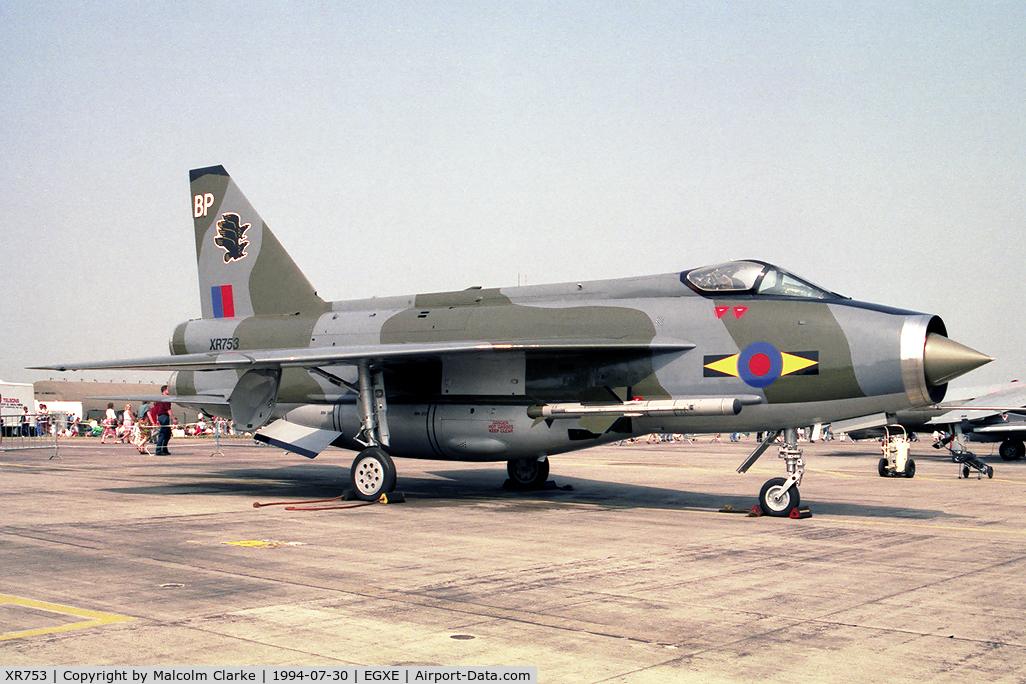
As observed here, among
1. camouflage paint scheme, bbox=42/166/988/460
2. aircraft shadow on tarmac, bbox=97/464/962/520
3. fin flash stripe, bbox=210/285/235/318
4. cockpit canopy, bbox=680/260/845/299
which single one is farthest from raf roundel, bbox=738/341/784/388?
fin flash stripe, bbox=210/285/235/318

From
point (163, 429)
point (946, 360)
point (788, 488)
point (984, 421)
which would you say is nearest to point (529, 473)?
point (788, 488)

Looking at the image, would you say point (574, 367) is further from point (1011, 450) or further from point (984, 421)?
point (1011, 450)

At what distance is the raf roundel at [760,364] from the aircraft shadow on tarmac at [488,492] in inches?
89.8

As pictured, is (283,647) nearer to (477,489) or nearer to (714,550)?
(714,550)

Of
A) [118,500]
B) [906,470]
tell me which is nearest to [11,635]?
[118,500]

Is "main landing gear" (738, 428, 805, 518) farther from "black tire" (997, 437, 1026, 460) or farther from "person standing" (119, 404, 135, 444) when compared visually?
"person standing" (119, 404, 135, 444)

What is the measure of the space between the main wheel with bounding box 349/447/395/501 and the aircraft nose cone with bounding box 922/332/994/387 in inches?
303

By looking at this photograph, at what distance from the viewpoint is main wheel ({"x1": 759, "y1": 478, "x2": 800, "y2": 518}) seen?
12398 millimetres

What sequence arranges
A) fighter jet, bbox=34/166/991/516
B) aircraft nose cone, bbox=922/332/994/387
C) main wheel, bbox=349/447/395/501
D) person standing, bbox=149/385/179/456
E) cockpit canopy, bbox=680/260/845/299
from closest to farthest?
1. aircraft nose cone, bbox=922/332/994/387
2. fighter jet, bbox=34/166/991/516
3. cockpit canopy, bbox=680/260/845/299
4. main wheel, bbox=349/447/395/501
5. person standing, bbox=149/385/179/456

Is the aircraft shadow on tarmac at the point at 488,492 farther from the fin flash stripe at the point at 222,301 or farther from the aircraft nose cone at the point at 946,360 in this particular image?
the fin flash stripe at the point at 222,301

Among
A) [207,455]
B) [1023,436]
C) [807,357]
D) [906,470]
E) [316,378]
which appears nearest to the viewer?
[807,357]

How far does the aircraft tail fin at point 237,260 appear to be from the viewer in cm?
1800

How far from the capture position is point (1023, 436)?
98.5ft

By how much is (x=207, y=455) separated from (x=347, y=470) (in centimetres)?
718
